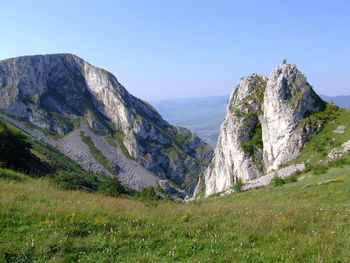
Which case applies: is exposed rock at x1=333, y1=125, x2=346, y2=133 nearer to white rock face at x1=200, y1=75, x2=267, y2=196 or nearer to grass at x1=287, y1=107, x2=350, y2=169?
grass at x1=287, y1=107, x2=350, y2=169

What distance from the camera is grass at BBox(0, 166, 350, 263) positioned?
8156mm

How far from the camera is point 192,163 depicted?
647 feet

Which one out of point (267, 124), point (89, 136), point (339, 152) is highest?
point (267, 124)

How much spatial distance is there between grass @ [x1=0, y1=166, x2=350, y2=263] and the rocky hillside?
157ft

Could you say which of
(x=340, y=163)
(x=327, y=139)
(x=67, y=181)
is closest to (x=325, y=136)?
(x=327, y=139)

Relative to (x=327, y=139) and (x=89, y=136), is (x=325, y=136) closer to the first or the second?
(x=327, y=139)

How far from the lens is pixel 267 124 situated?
213 feet

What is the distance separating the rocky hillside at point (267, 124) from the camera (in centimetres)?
5882

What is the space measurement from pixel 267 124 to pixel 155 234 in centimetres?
5931

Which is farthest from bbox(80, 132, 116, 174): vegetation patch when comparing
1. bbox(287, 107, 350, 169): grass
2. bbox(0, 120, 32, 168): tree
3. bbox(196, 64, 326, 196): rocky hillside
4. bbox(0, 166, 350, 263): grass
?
bbox(0, 166, 350, 263): grass

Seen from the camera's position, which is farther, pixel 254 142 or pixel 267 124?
pixel 254 142

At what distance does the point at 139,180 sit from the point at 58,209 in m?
159

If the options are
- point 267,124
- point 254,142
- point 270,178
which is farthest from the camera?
point 254,142

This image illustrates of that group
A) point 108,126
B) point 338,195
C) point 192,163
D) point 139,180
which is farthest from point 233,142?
point 108,126
